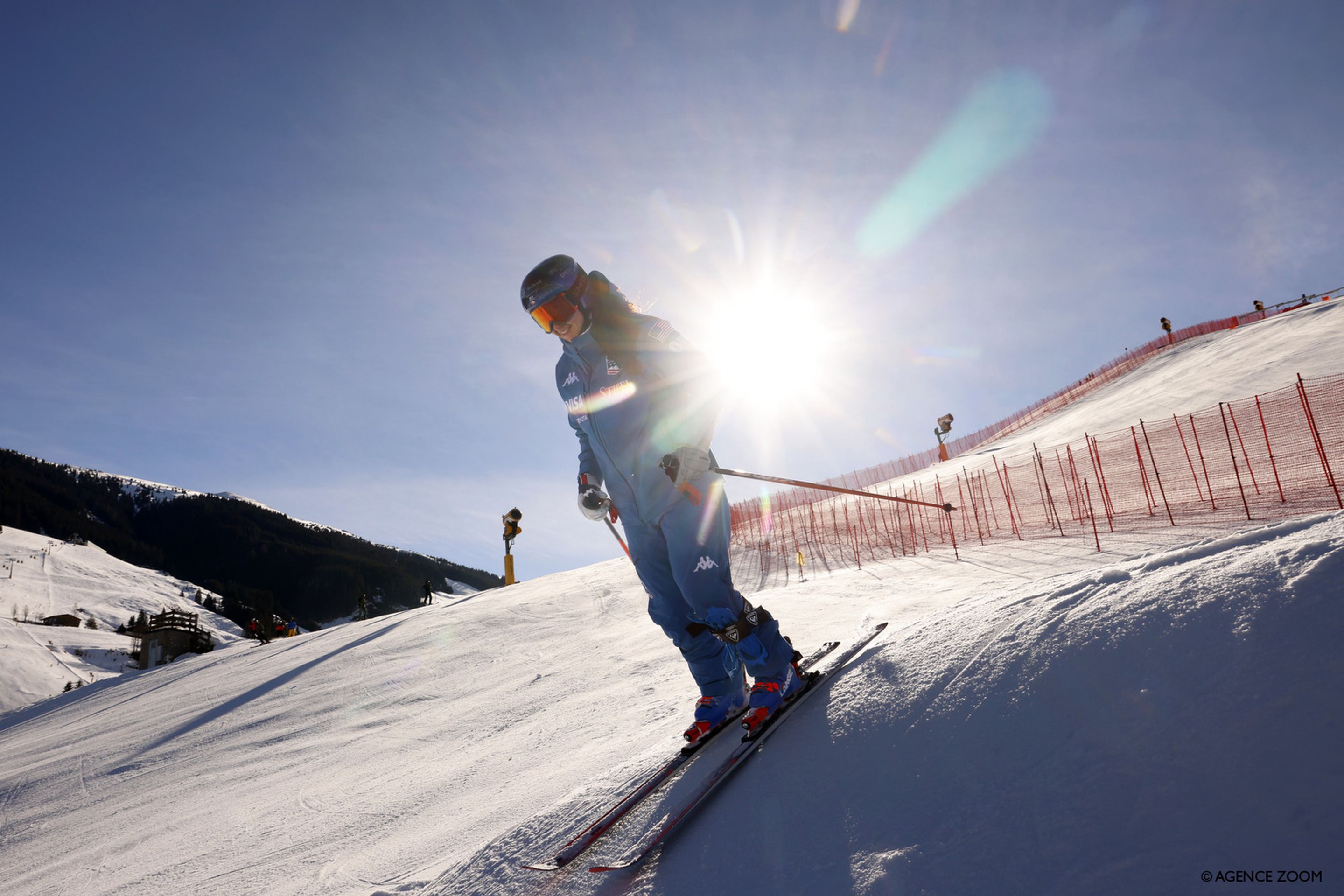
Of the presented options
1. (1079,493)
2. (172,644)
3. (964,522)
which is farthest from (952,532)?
(172,644)

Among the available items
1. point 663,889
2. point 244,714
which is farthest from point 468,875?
point 244,714

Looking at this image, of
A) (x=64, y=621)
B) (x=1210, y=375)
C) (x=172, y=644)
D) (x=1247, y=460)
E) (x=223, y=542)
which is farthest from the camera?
(x=223, y=542)

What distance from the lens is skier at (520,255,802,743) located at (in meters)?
2.32

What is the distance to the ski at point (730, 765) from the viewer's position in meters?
1.49

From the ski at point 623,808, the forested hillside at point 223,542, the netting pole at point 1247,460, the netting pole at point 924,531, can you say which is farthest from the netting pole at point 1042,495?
the forested hillside at point 223,542

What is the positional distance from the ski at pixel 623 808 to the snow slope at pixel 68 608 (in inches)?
745

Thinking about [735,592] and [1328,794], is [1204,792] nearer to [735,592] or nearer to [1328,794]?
[1328,794]

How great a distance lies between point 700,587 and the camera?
2326 millimetres

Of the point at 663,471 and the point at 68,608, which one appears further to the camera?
the point at 68,608

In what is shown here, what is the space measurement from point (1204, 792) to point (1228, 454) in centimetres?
1099

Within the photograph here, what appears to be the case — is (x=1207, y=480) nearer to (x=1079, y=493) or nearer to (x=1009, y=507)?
(x=1079, y=493)

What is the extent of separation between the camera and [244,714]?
5410 millimetres

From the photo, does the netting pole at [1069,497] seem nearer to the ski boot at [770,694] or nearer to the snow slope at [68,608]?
the ski boot at [770,694]

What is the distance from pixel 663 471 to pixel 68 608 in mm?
64449
